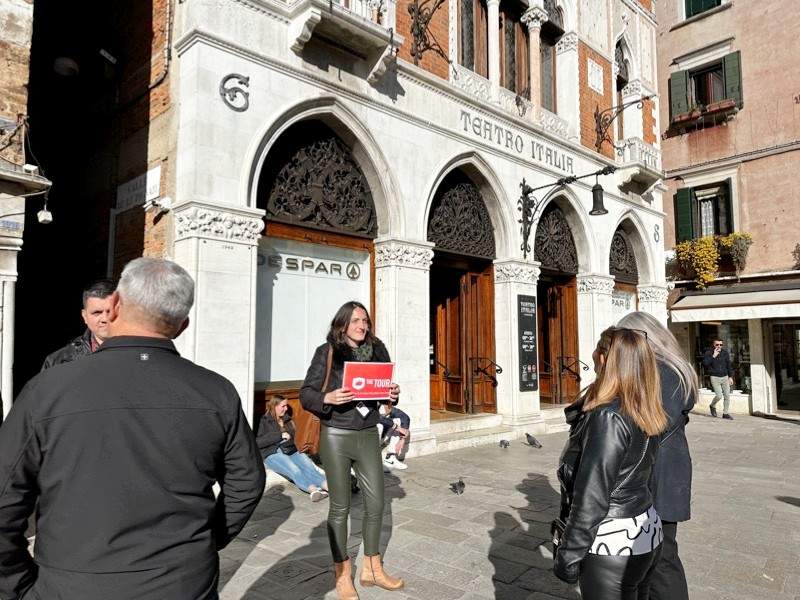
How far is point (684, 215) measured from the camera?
1605cm

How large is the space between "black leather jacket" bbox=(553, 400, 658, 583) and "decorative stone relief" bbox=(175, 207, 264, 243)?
5.09 metres

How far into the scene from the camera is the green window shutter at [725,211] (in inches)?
602

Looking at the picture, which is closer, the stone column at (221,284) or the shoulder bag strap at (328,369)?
the shoulder bag strap at (328,369)

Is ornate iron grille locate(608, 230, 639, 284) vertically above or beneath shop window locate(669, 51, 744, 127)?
beneath

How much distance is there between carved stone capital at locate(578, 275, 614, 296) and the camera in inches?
488

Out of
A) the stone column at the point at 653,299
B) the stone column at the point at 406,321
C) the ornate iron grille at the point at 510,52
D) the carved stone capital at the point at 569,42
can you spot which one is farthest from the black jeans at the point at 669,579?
the stone column at the point at 653,299

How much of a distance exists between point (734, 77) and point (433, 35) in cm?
1082

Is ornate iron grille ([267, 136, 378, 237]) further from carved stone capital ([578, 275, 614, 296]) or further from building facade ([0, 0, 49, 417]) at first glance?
carved stone capital ([578, 275, 614, 296])

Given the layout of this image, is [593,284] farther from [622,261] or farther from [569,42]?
[569,42]

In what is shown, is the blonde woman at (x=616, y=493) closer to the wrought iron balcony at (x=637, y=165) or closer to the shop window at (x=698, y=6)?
the wrought iron balcony at (x=637, y=165)

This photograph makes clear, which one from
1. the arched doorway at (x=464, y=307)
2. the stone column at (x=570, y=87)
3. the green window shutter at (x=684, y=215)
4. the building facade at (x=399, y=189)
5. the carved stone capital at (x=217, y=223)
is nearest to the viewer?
the carved stone capital at (x=217, y=223)

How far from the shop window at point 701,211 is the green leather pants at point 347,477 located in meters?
15.3

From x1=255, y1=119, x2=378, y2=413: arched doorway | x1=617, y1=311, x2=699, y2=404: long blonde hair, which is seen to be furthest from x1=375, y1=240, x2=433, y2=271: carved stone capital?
x1=617, y1=311, x2=699, y2=404: long blonde hair

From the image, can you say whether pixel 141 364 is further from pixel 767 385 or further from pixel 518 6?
pixel 767 385
